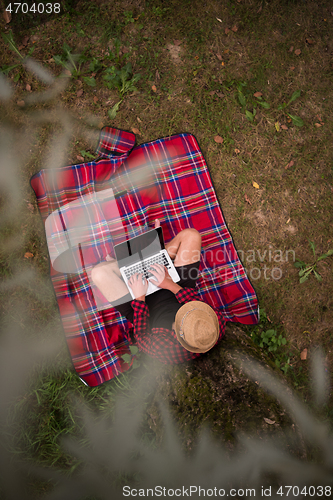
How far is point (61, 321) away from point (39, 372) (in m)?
0.71

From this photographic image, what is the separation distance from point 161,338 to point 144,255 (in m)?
0.98

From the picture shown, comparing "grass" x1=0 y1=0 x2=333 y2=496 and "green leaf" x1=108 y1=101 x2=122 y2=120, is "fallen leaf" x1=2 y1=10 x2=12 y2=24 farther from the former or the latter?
"green leaf" x1=108 y1=101 x2=122 y2=120

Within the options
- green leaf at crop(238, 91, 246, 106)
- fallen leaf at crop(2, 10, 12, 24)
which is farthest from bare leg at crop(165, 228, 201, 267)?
fallen leaf at crop(2, 10, 12, 24)

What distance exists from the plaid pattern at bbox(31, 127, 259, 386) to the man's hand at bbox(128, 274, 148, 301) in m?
0.50

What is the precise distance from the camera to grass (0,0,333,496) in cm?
374

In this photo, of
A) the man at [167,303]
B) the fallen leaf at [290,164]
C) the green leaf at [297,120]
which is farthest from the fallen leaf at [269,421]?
the green leaf at [297,120]

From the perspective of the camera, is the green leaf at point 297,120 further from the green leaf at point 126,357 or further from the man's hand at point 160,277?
the green leaf at point 126,357

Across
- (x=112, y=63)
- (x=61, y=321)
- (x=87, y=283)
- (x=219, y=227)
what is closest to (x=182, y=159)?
(x=219, y=227)

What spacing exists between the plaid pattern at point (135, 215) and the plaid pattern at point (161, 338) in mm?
436

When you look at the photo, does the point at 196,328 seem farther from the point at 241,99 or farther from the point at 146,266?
the point at 241,99

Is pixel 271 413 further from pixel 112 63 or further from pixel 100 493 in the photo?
pixel 112 63

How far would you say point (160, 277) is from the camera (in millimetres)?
3180

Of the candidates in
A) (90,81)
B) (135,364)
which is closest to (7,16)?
(90,81)

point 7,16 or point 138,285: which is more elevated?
point 7,16
